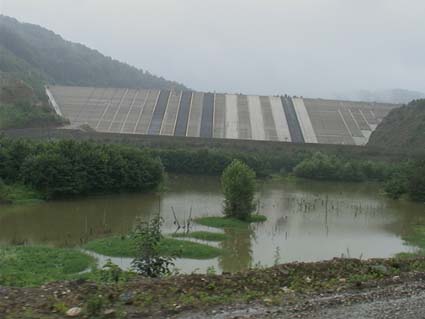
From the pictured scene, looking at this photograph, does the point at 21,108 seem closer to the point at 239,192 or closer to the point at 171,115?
the point at 171,115

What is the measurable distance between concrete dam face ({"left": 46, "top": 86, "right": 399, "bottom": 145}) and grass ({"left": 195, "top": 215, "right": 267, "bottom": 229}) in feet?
114

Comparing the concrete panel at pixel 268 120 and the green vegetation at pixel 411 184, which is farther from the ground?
the concrete panel at pixel 268 120

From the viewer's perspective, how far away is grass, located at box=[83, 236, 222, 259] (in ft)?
58.9

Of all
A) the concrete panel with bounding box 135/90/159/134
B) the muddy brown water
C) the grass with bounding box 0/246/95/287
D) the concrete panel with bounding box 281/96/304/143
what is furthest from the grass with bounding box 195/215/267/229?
the concrete panel with bounding box 281/96/304/143

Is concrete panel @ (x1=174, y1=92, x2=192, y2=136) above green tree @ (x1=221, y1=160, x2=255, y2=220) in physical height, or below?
above

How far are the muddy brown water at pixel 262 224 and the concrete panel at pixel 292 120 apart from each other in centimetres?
2144

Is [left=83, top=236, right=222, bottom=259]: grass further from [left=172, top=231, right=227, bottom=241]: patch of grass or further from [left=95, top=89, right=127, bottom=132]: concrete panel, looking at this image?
[left=95, top=89, right=127, bottom=132]: concrete panel

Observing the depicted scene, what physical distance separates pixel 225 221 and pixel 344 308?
19655 millimetres

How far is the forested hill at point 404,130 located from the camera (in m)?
60.2

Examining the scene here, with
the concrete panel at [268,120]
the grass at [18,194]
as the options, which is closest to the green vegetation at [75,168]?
the grass at [18,194]

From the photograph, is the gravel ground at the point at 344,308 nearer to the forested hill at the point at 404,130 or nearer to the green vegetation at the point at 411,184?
the green vegetation at the point at 411,184

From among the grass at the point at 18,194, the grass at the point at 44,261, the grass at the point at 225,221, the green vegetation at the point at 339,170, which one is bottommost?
the grass at the point at 44,261

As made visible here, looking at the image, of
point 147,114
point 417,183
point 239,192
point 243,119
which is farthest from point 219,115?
point 239,192

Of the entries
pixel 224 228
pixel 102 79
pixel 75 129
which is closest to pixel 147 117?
pixel 75 129
